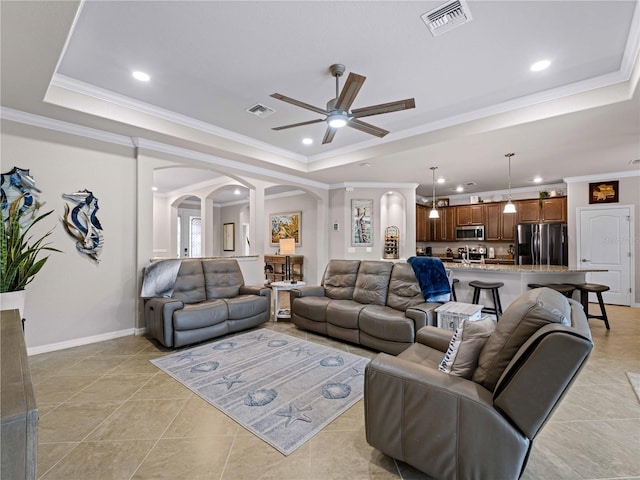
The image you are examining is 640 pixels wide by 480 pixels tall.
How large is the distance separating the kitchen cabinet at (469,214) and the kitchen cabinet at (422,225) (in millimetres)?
818

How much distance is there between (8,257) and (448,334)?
378cm

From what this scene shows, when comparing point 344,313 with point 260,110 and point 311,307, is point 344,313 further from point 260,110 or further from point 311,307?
point 260,110

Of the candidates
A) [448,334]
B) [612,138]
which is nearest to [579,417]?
[448,334]

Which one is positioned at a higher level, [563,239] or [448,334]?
[563,239]

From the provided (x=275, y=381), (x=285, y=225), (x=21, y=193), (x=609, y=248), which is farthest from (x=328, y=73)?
(x=609, y=248)

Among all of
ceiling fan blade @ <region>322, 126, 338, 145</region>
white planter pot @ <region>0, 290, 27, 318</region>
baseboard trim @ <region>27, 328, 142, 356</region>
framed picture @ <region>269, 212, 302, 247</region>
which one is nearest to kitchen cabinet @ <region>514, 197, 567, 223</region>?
framed picture @ <region>269, 212, 302, 247</region>

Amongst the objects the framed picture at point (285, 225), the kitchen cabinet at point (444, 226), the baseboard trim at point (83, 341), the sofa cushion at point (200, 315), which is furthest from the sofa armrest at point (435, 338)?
the kitchen cabinet at point (444, 226)

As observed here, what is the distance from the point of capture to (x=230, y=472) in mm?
1663

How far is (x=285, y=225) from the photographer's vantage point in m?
8.30

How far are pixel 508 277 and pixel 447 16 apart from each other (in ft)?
11.2

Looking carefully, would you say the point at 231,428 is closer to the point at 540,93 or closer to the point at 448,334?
the point at 448,334

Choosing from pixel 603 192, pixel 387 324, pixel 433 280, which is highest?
pixel 603 192

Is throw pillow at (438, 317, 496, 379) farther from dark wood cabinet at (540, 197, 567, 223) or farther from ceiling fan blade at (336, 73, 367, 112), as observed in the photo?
dark wood cabinet at (540, 197, 567, 223)

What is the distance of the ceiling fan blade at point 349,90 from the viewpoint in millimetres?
2318
